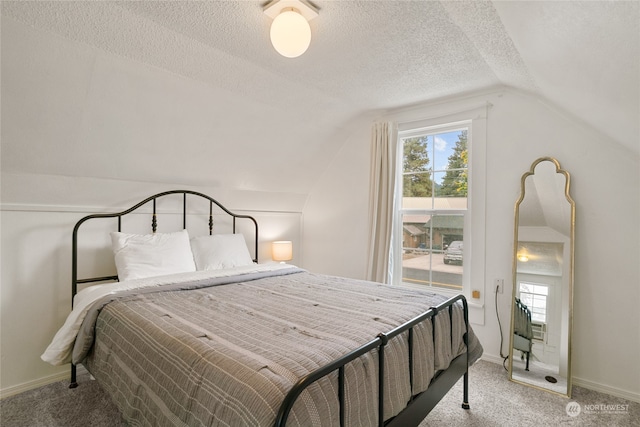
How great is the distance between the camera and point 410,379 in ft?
5.16

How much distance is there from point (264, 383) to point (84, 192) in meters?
2.36

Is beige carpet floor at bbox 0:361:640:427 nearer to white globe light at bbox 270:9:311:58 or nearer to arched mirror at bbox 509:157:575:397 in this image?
arched mirror at bbox 509:157:575:397

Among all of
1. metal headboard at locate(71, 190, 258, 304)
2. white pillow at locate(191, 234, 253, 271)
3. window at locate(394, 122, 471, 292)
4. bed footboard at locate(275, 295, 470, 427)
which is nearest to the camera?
bed footboard at locate(275, 295, 470, 427)

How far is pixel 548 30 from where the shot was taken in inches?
55.6

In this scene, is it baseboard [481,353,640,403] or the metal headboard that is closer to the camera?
Result: baseboard [481,353,640,403]

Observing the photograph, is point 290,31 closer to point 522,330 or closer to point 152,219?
point 152,219

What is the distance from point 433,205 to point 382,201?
0.51 meters

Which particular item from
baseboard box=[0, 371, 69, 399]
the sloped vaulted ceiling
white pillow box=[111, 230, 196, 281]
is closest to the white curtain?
the sloped vaulted ceiling

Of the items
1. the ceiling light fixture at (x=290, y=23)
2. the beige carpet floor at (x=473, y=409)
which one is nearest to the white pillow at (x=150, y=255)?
the beige carpet floor at (x=473, y=409)

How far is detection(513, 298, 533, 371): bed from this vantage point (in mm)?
2615

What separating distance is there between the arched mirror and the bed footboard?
777 mm

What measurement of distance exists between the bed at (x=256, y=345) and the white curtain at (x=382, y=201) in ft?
3.10

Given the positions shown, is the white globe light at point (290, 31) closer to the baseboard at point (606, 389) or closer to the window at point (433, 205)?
the window at point (433, 205)

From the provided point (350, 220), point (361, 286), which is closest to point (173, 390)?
point (361, 286)
